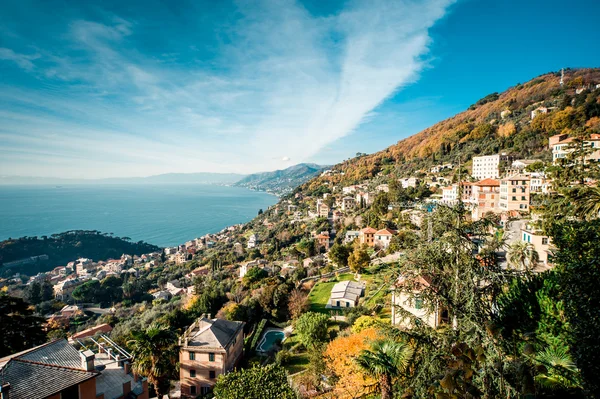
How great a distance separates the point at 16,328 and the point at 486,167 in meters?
56.2

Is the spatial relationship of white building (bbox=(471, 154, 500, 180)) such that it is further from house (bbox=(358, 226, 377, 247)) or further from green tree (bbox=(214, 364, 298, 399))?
green tree (bbox=(214, 364, 298, 399))

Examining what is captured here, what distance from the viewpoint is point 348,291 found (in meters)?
20.1

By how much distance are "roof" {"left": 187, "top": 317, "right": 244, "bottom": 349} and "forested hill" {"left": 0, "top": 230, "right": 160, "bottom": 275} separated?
7094 cm

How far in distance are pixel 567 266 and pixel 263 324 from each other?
662 inches

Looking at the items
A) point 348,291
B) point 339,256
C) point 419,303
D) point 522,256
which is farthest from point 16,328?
point 522,256

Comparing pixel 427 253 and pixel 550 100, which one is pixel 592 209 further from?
pixel 550 100

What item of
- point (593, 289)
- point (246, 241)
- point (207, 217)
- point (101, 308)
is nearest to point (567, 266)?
point (593, 289)

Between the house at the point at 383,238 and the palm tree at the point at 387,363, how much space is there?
27.5m

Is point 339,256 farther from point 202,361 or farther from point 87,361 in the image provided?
point 87,361

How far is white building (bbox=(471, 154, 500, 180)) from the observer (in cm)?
4491

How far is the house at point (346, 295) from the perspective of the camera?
19016mm

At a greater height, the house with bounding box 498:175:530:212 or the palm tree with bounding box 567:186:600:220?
the palm tree with bounding box 567:186:600:220

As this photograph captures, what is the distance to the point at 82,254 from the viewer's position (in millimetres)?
73875

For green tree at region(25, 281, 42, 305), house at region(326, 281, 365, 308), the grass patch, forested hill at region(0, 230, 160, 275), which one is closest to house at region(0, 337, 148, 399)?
the grass patch
